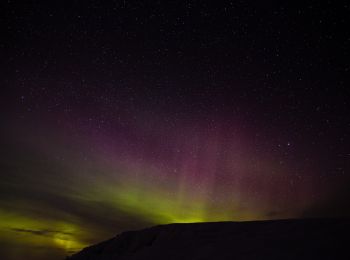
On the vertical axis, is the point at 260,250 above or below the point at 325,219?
below

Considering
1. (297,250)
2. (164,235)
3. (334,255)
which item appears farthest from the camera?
(164,235)

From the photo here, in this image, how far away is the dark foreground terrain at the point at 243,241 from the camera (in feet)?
22.3

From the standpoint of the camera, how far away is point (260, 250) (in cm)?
739

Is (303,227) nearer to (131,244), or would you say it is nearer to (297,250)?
(297,250)

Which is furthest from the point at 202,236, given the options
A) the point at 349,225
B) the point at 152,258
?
the point at 349,225

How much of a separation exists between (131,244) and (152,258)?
3.27m

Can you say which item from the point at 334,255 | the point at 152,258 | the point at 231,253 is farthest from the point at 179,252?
the point at 334,255

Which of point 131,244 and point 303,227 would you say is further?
point 131,244

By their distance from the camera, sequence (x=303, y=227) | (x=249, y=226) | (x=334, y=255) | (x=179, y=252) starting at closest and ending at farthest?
(x=334, y=255) → (x=303, y=227) → (x=179, y=252) → (x=249, y=226)

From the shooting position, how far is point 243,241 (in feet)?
27.6

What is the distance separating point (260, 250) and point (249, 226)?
94.2 inches

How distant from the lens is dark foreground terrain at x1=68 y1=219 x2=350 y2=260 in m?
6.80

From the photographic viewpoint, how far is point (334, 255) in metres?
6.14

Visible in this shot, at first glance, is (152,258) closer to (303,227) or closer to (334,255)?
(303,227)
